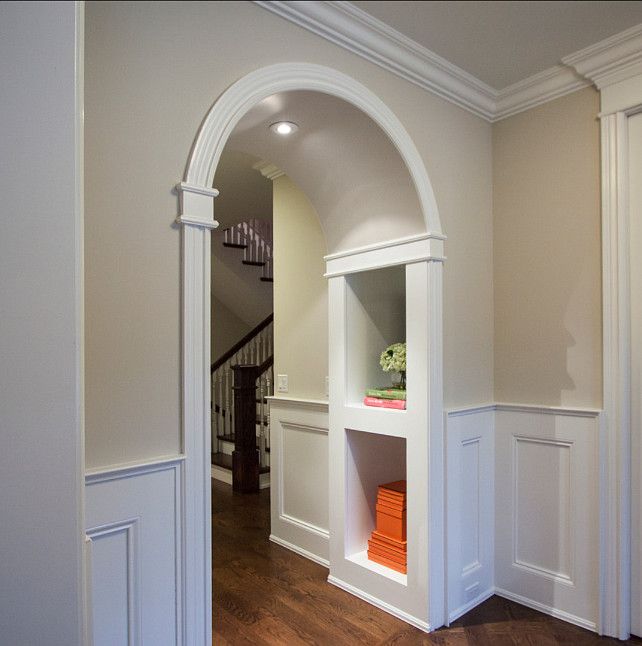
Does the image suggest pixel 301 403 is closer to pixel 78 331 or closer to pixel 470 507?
pixel 470 507

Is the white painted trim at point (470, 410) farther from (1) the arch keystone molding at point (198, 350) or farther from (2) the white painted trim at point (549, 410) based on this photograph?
(1) the arch keystone molding at point (198, 350)

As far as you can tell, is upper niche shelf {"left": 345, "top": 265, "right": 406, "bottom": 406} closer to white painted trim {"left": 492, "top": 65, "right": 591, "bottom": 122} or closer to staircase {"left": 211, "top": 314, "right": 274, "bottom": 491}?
white painted trim {"left": 492, "top": 65, "right": 591, "bottom": 122}

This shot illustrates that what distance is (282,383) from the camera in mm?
2881

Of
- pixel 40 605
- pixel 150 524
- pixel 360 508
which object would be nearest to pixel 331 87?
pixel 150 524

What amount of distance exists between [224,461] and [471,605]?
259 cm

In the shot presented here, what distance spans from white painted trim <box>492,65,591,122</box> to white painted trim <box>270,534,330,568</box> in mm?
2282

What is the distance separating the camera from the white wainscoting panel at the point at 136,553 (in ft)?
3.96

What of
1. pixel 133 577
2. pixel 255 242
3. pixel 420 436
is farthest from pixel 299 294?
pixel 255 242

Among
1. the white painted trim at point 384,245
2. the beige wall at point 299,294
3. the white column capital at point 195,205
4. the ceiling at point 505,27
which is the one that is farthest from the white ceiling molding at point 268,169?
the white column capital at point 195,205

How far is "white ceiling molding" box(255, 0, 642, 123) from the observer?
1.62m

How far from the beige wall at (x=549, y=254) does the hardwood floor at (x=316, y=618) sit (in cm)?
87

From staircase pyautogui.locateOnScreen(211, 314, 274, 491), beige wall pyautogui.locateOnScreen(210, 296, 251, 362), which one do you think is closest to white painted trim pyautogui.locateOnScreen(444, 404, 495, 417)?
staircase pyautogui.locateOnScreen(211, 314, 274, 491)

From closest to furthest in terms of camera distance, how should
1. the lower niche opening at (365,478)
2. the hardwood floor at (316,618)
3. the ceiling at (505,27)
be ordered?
1. the ceiling at (505,27)
2. the hardwood floor at (316,618)
3. the lower niche opening at (365,478)

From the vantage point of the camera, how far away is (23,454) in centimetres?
69
